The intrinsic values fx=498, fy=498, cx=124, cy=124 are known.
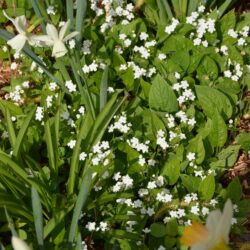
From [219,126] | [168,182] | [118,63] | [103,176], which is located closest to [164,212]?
[168,182]

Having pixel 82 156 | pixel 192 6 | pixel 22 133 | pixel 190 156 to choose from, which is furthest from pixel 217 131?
pixel 22 133

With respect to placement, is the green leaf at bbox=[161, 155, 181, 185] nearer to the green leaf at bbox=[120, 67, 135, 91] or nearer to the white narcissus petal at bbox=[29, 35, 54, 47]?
the green leaf at bbox=[120, 67, 135, 91]

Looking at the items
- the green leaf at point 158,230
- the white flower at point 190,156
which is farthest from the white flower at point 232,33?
the green leaf at point 158,230

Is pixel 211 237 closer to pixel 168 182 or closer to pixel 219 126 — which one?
pixel 168 182

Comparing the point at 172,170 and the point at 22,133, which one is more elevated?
the point at 22,133

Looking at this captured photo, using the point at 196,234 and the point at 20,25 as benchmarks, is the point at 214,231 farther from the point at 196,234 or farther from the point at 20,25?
the point at 20,25

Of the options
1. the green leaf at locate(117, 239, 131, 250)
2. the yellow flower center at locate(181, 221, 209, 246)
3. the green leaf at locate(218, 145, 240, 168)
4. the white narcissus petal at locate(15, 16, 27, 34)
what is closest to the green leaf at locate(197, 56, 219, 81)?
the green leaf at locate(218, 145, 240, 168)
